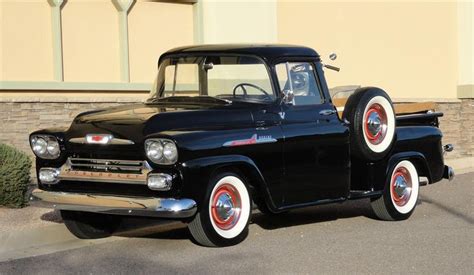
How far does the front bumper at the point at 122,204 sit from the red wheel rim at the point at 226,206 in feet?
1.37

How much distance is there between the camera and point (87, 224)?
775 cm

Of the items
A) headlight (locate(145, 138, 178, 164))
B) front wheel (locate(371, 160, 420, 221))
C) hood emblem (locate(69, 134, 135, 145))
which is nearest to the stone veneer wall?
hood emblem (locate(69, 134, 135, 145))

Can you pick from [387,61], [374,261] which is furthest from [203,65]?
[387,61]

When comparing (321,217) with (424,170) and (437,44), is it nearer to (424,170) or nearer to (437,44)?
(424,170)

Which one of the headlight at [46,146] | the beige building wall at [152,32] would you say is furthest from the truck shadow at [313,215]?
the beige building wall at [152,32]

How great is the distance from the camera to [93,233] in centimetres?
780

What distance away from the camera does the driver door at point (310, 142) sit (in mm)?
7516

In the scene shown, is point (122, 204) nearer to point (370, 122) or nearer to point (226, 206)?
point (226, 206)

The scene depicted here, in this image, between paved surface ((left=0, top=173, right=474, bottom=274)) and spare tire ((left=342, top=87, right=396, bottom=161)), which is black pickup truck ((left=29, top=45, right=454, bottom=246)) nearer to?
spare tire ((left=342, top=87, right=396, bottom=161))

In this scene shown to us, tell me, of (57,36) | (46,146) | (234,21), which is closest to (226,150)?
(46,146)

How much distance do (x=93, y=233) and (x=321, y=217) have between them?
282cm

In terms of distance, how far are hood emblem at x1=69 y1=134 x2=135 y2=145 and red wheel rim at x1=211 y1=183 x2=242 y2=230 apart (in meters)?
0.95

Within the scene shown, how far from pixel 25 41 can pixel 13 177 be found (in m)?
3.65

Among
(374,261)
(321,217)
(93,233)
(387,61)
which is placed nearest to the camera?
(374,261)
